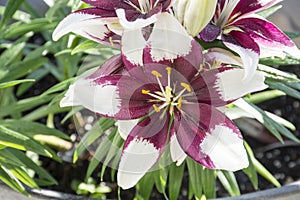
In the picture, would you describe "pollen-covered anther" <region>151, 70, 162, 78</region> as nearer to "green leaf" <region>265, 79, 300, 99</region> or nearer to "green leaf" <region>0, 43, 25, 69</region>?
"green leaf" <region>265, 79, 300, 99</region>

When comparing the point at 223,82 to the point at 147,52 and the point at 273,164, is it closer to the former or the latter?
the point at 147,52

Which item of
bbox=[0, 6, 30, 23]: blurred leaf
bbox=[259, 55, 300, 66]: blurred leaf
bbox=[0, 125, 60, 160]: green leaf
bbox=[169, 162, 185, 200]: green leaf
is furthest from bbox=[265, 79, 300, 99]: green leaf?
bbox=[0, 6, 30, 23]: blurred leaf

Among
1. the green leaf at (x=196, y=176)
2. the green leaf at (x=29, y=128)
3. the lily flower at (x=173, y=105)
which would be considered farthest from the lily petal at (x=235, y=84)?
the green leaf at (x=29, y=128)

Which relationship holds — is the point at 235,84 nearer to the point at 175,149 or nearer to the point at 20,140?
the point at 175,149

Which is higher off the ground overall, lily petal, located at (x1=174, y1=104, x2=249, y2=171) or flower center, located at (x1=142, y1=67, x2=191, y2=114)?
flower center, located at (x1=142, y1=67, x2=191, y2=114)

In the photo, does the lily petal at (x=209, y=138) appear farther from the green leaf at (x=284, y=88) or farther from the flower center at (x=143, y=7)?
the green leaf at (x=284, y=88)
